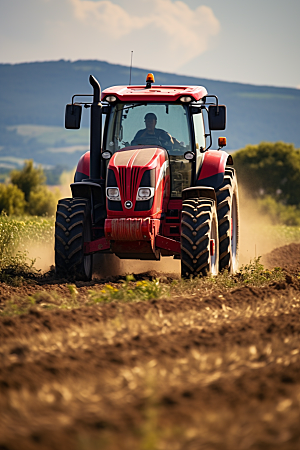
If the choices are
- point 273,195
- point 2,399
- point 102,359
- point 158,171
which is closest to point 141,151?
point 158,171

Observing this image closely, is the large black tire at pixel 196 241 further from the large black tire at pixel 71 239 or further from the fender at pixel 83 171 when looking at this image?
the fender at pixel 83 171

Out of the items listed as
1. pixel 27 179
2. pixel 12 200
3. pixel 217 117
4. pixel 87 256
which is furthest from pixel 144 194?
pixel 27 179

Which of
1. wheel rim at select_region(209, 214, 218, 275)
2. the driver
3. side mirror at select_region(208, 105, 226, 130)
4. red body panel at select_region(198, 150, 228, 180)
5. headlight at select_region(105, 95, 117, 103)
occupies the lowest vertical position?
wheel rim at select_region(209, 214, 218, 275)

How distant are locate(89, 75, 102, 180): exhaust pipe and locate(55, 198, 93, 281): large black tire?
689 millimetres

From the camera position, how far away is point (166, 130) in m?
9.00

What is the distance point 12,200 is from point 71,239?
32152 millimetres

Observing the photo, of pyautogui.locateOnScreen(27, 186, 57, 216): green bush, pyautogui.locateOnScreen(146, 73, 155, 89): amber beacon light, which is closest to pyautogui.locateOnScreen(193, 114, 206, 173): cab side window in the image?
pyautogui.locateOnScreen(146, 73, 155, 89): amber beacon light

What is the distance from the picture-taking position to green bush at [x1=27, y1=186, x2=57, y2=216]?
41.1 metres

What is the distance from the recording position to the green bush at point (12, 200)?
38.1m

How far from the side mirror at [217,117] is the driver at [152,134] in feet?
2.13

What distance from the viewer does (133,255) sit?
8312mm

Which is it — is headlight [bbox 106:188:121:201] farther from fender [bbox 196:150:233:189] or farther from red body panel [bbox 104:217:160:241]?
fender [bbox 196:150:233:189]

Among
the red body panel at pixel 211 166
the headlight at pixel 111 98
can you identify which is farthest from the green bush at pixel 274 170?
the headlight at pixel 111 98

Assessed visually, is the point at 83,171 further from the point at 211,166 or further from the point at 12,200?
the point at 12,200
